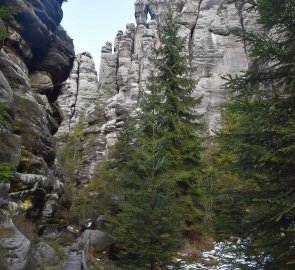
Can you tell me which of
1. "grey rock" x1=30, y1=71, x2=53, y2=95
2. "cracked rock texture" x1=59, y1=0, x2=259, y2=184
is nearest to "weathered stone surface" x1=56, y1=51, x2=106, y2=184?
"cracked rock texture" x1=59, y1=0, x2=259, y2=184

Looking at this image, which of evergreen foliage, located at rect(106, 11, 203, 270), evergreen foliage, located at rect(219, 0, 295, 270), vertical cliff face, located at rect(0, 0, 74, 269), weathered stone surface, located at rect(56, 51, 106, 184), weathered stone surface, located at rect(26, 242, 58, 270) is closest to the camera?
evergreen foliage, located at rect(219, 0, 295, 270)

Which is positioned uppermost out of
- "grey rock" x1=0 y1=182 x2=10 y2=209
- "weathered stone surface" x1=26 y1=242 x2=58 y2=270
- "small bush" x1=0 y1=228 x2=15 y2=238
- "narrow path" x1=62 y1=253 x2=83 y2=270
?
"grey rock" x1=0 y1=182 x2=10 y2=209

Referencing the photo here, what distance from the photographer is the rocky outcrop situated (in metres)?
15.1

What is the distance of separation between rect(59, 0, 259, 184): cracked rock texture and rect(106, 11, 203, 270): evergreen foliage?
29.6 metres

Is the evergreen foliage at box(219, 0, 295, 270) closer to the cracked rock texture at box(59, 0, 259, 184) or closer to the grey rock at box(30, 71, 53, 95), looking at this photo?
the grey rock at box(30, 71, 53, 95)

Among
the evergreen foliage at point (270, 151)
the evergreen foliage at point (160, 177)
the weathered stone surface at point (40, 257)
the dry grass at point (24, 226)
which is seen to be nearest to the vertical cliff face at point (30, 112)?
the dry grass at point (24, 226)

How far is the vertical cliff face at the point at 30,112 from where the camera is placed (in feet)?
43.8

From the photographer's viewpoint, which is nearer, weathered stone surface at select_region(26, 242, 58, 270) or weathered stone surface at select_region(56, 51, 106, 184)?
weathered stone surface at select_region(26, 242, 58, 270)

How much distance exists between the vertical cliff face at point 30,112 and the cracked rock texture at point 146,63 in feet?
88.7

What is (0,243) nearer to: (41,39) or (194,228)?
(194,228)

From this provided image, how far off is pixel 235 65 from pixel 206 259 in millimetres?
55158

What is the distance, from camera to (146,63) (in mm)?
76812

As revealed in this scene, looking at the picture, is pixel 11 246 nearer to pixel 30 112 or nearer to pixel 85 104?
pixel 30 112

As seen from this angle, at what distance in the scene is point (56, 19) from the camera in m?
31.3
